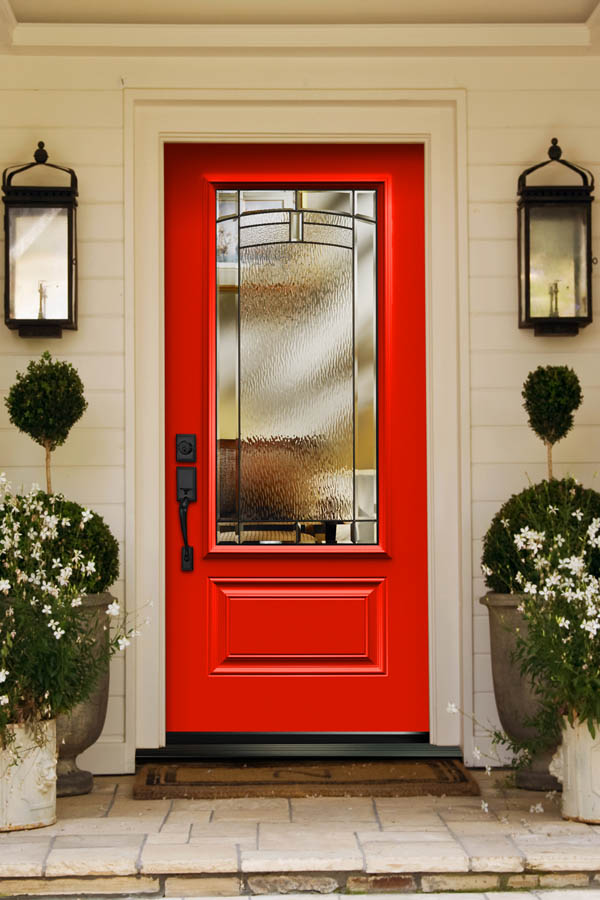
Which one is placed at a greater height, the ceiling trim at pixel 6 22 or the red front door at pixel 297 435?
the ceiling trim at pixel 6 22

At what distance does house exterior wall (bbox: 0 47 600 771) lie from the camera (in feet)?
12.0

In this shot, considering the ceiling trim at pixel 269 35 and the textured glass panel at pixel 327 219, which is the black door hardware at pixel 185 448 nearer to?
the textured glass panel at pixel 327 219

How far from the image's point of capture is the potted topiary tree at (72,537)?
3244 mm

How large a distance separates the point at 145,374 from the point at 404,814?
1.70 metres

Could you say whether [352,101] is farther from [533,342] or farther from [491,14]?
[533,342]

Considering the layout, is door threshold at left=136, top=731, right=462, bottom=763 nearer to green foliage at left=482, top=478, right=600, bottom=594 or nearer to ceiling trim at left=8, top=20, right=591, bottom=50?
green foliage at left=482, top=478, right=600, bottom=594

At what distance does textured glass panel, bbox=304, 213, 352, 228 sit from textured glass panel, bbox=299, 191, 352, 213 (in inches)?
1.0

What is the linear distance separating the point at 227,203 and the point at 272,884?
232 centimetres

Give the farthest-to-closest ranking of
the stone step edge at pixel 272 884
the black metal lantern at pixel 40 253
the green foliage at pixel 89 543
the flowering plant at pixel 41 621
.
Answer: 1. the black metal lantern at pixel 40 253
2. the green foliage at pixel 89 543
3. the flowering plant at pixel 41 621
4. the stone step edge at pixel 272 884

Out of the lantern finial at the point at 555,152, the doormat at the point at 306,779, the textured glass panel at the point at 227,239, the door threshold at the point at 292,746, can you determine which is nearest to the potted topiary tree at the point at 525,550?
the doormat at the point at 306,779

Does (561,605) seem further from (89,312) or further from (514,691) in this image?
(89,312)

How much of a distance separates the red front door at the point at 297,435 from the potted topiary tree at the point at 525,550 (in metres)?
0.43

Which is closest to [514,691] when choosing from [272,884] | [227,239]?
[272,884]

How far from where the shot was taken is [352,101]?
12.2ft
